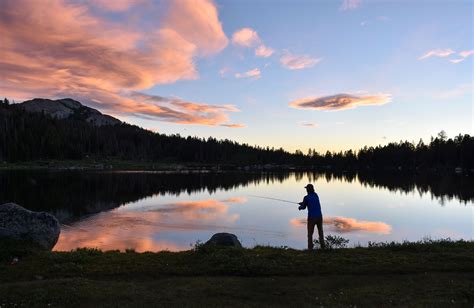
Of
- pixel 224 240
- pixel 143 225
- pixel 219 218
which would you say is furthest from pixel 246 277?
pixel 219 218

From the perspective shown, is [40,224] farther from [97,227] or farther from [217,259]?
[97,227]

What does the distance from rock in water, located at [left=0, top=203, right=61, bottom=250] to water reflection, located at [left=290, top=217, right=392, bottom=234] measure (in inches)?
810

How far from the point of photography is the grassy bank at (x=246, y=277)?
10.4 meters

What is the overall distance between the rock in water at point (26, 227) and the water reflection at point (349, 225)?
20.6 metres

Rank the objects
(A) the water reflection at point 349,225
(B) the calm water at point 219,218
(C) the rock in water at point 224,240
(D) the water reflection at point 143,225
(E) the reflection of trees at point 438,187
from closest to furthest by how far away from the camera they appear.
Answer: (C) the rock in water at point 224,240
(D) the water reflection at point 143,225
(B) the calm water at point 219,218
(A) the water reflection at point 349,225
(E) the reflection of trees at point 438,187

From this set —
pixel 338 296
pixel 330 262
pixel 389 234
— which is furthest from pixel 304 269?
pixel 389 234

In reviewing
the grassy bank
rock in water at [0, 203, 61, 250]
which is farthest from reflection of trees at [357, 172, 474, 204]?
rock in water at [0, 203, 61, 250]

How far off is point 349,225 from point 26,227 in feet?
83.1

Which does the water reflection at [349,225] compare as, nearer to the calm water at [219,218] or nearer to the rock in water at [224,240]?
the calm water at [219,218]

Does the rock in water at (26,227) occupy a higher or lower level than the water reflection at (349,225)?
higher

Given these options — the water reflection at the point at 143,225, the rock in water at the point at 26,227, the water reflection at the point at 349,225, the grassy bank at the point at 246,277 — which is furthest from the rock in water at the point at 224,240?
the water reflection at the point at 349,225

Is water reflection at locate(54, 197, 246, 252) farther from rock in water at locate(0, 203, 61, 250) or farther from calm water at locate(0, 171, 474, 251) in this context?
rock in water at locate(0, 203, 61, 250)

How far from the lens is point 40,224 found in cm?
1738

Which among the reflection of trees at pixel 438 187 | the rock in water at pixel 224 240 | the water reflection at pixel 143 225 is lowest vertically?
the water reflection at pixel 143 225
